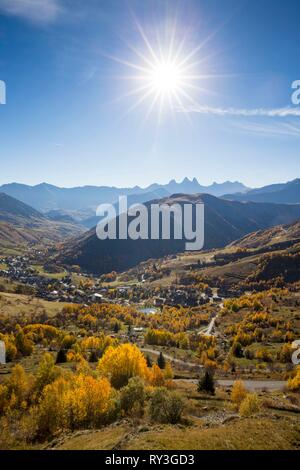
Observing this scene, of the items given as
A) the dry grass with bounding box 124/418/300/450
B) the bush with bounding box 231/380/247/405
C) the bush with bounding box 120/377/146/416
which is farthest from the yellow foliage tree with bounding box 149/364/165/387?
the dry grass with bounding box 124/418/300/450

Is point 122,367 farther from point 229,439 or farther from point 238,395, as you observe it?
point 229,439

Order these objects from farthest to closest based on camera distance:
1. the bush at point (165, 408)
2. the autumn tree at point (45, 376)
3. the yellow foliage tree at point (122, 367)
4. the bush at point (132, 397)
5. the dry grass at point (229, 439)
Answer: the yellow foliage tree at point (122, 367)
the autumn tree at point (45, 376)
the bush at point (132, 397)
the bush at point (165, 408)
the dry grass at point (229, 439)

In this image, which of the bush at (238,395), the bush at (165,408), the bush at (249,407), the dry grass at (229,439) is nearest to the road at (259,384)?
the bush at (238,395)

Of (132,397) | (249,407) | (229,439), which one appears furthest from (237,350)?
(229,439)

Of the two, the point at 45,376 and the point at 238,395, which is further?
the point at 238,395

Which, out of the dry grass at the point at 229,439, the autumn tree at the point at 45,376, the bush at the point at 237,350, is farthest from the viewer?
the bush at the point at 237,350

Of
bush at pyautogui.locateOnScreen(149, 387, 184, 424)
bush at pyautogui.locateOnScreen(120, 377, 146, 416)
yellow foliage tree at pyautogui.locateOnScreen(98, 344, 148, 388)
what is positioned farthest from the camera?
yellow foliage tree at pyautogui.locateOnScreen(98, 344, 148, 388)

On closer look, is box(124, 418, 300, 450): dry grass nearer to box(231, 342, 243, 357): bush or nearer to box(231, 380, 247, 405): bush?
box(231, 380, 247, 405): bush

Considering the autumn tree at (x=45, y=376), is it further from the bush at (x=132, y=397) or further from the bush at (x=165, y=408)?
the bush at (x=165, y=408)
